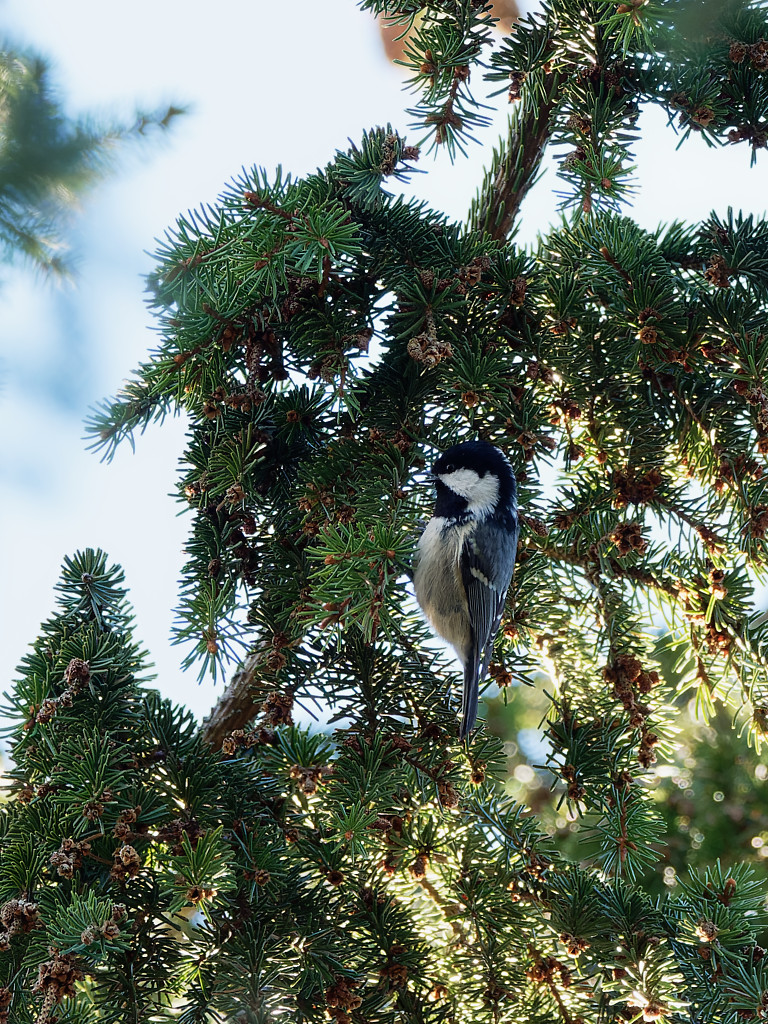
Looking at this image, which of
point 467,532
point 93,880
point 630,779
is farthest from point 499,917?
point 467,532

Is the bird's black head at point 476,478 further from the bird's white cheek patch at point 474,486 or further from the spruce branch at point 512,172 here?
the spruce branch at point 512,172

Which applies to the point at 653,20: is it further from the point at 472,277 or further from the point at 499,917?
the point at 499,917

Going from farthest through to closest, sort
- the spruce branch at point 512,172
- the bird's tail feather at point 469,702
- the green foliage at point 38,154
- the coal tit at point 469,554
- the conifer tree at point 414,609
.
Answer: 1. the spruce branch at point 512,172
2. the coal tit at point 469,554
3. the bird's tail feather at point 469,702
4. the conifer tree at point 414,609
5. the green foliage at point 38,154

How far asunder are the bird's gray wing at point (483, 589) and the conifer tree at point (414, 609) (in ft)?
0.11

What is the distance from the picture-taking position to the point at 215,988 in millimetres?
952

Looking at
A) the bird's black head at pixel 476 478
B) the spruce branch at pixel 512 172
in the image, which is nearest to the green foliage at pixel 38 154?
the bird's black head at pixel 476 478

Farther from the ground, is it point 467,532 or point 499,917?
point 467,532

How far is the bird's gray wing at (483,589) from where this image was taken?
1.22m

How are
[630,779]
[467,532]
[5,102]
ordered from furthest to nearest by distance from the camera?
1. [467,532]
2. [630,779]
3. [5,102]

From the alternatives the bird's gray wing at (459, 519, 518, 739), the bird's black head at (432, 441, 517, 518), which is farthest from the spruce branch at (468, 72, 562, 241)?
the bird's gray wing at (459, 519, 518, 739)

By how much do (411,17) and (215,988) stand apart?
1.35 m

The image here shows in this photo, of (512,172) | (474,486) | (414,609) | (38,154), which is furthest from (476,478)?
(38,154)

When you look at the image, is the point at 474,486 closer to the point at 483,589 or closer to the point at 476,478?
the point at 476,478

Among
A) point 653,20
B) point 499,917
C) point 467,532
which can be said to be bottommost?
point 499,917
